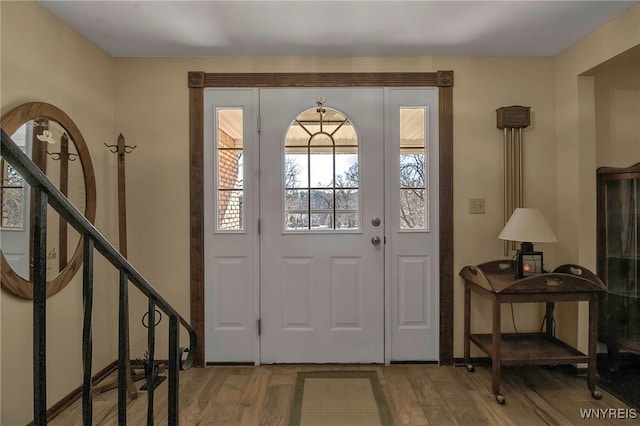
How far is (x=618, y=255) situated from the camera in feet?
9.07

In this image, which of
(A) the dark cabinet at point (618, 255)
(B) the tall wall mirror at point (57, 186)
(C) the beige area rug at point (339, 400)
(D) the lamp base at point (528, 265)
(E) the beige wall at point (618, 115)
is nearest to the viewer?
(B) the tall wall mirror at point (57, 186)

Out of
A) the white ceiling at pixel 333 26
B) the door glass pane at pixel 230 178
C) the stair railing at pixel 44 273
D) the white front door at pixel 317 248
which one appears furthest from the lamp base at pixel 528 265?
the stair railing at pixel 44 273

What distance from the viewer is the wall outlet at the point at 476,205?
298cm

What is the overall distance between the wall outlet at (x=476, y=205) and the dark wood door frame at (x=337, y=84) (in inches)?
6.4

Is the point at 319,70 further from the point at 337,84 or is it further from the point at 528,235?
the point at 528,235

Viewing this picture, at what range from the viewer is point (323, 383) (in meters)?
2.66

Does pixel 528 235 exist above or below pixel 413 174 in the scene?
below

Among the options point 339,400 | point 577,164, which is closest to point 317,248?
point 339,400

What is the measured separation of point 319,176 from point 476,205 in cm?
124

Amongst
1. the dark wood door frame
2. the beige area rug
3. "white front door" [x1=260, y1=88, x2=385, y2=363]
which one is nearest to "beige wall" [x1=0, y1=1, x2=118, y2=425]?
the dark wood door frame

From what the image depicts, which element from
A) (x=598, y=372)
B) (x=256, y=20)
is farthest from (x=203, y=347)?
(x=598, y=372)

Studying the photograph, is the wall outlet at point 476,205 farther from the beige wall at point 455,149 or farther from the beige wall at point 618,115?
the beige wall at point 618,115

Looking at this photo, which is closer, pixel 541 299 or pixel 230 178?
pixel 541 299

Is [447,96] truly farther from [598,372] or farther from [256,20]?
[598,372]
